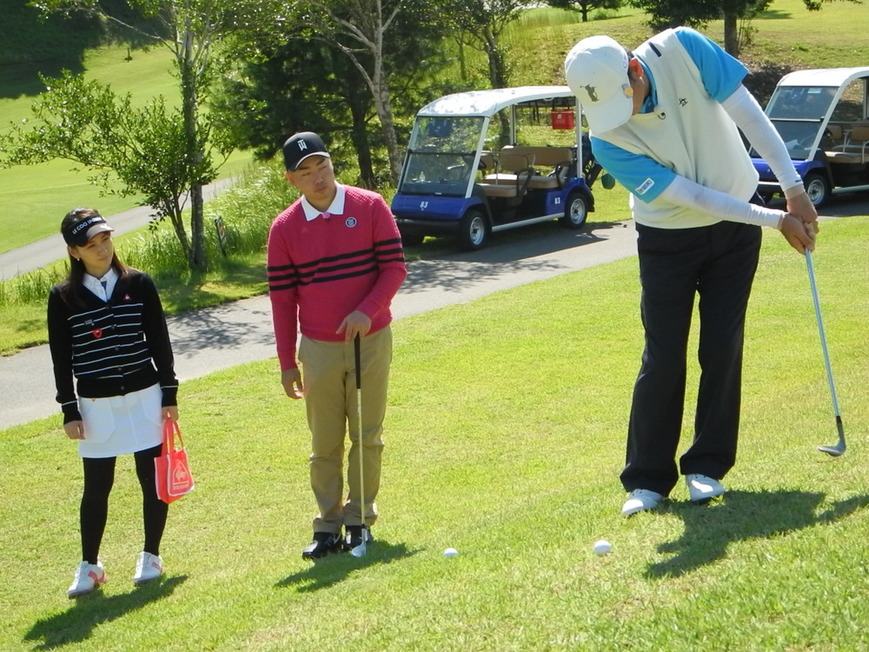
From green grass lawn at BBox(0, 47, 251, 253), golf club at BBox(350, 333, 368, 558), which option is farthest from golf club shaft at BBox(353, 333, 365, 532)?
green grass lawn at BBox(0, 47, 251, 253)

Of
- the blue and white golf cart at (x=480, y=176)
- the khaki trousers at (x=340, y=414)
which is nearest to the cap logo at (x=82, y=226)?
the khaki trousers at (x=340, y=414)

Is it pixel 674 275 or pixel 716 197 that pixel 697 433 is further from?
pixel 716 197

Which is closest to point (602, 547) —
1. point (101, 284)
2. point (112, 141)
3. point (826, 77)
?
point (101, 284)

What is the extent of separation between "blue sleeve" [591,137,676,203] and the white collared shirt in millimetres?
2443

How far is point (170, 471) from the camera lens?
5.53 metres

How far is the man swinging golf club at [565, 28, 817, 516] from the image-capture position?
13.8 ft

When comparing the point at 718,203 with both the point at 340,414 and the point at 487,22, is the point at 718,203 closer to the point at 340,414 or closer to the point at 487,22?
the point at 340,414

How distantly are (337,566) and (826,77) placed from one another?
17.4m

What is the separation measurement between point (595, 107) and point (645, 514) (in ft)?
5.18

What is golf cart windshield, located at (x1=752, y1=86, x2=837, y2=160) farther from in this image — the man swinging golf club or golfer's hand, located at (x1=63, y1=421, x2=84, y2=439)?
golfer's hand, located at (x1=63, y1=421, x2=84, y2=439)

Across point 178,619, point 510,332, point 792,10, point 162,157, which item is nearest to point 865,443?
point 178,619

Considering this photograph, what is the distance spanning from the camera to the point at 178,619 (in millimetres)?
4656

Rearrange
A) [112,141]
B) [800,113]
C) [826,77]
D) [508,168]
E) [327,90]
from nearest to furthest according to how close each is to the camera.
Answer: [112,141], [508,168], [800,113], [826,77], [327,90]

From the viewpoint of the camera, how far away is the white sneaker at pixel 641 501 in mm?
4562
